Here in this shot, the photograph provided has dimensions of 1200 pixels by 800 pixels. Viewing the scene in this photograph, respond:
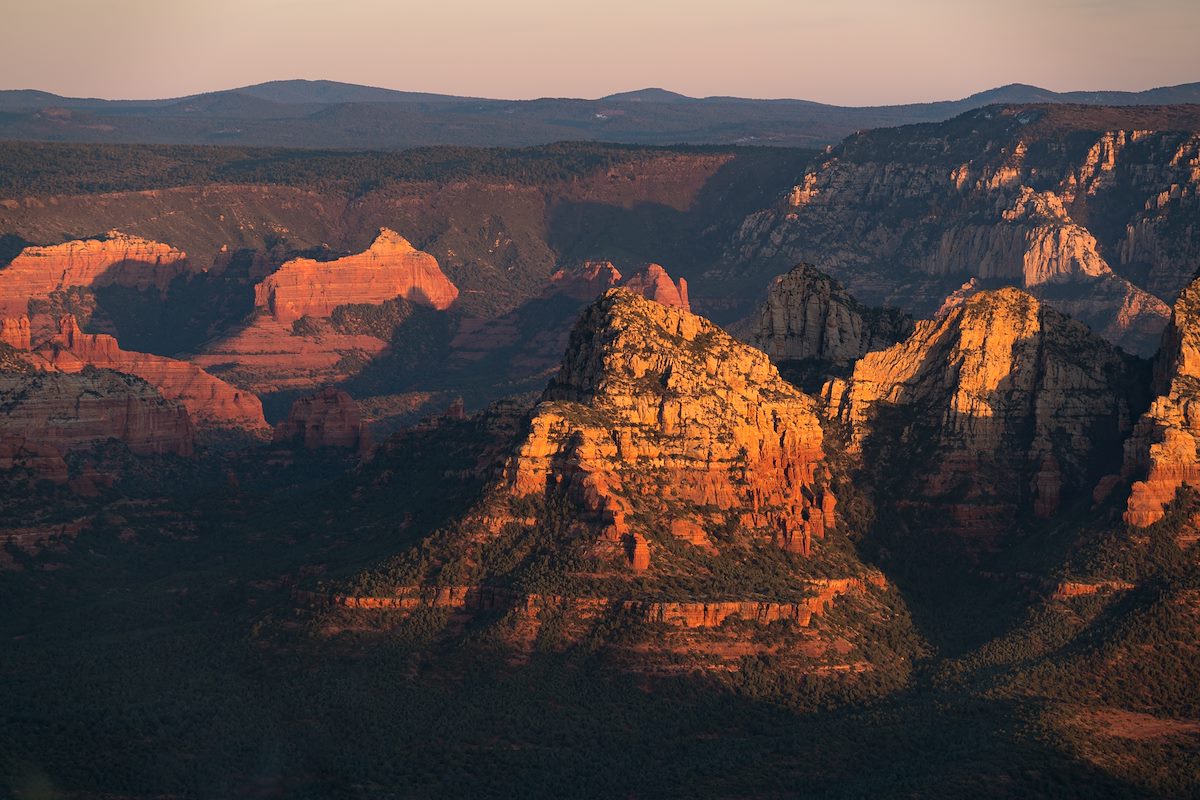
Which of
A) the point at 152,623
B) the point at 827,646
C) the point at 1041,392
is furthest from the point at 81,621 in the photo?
the point at 1041,392

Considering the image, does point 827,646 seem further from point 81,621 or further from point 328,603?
point 81,621

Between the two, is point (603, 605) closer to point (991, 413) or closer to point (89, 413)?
point (991, 413)

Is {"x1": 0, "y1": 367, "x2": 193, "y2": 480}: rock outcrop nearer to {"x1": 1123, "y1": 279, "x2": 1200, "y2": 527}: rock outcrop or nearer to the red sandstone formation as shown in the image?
the red sandstone formation

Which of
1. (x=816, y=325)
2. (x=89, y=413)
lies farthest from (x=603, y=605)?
(x=89, y=413)

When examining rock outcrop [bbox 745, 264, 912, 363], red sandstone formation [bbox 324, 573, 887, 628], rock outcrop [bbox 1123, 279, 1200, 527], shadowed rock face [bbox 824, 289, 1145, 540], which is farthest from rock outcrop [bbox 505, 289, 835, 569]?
rock outcrop [bbox 1123, 279, 1200, 527]

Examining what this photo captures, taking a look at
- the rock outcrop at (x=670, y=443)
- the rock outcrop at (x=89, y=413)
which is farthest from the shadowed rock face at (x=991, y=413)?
the rock outcrop at (x=89, y=413)

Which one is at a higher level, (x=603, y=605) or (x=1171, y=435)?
(x=1171, y=435)
